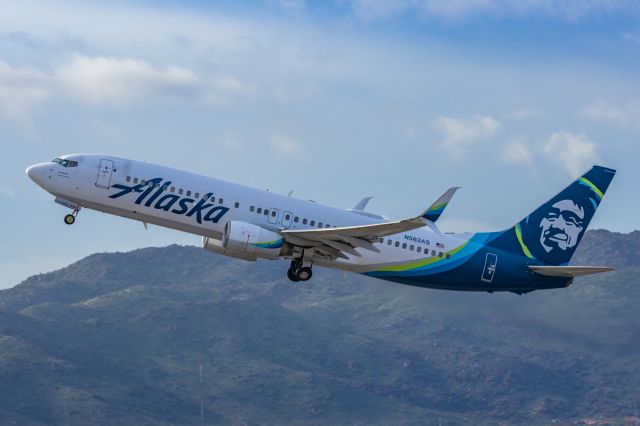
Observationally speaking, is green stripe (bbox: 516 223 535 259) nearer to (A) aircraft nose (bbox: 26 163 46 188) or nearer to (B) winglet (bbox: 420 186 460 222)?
(B) winglet (bbox: 420 186 460 222)

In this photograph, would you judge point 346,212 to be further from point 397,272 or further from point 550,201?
point 550,201

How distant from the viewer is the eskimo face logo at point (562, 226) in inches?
3565

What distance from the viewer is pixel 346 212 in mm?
84188

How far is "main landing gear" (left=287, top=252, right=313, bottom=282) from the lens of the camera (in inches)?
3275

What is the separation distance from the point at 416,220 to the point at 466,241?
51.2ft

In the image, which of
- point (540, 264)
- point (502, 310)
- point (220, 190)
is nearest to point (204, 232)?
point (220, 190)

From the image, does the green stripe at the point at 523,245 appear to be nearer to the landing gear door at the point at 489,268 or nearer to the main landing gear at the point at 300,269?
the landing gear door at the point at 489,268

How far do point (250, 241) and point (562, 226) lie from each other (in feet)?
85.2

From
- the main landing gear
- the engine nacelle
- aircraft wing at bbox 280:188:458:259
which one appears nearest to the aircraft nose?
the engine nacelle

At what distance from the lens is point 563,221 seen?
91.9 metres

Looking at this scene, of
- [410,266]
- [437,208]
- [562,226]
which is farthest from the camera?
Result: [562,226]

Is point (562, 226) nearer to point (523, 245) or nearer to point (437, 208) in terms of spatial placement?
point (523, 245)

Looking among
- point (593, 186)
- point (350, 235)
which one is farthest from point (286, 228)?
point (593, 186)

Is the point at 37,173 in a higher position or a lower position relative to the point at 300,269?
higher
